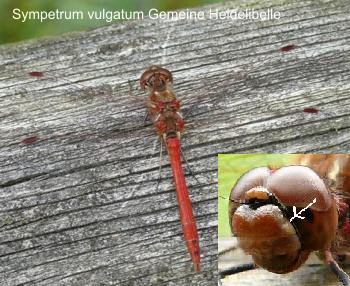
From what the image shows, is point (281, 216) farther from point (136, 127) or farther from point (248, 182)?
point (136, 127)

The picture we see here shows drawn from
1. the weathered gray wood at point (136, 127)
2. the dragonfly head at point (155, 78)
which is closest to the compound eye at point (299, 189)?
the weathered gray wood at point (136, 127)

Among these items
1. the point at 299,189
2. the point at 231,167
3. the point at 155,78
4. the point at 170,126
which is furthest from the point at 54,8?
the point at 299,189

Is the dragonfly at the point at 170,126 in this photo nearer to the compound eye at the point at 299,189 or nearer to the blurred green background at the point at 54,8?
the compound eye at the point at 299,189

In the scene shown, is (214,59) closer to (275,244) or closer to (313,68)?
(313,68)

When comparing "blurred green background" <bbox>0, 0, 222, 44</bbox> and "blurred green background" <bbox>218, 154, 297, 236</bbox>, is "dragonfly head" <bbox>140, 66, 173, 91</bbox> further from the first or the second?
"blurred green background" <bbox>0, 0, 222, 44</bbox>

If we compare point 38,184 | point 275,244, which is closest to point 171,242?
point 275,244

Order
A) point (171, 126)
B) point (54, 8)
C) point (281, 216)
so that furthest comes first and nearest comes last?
point (54, 8) < point (171, 126) < point (281, 216)
